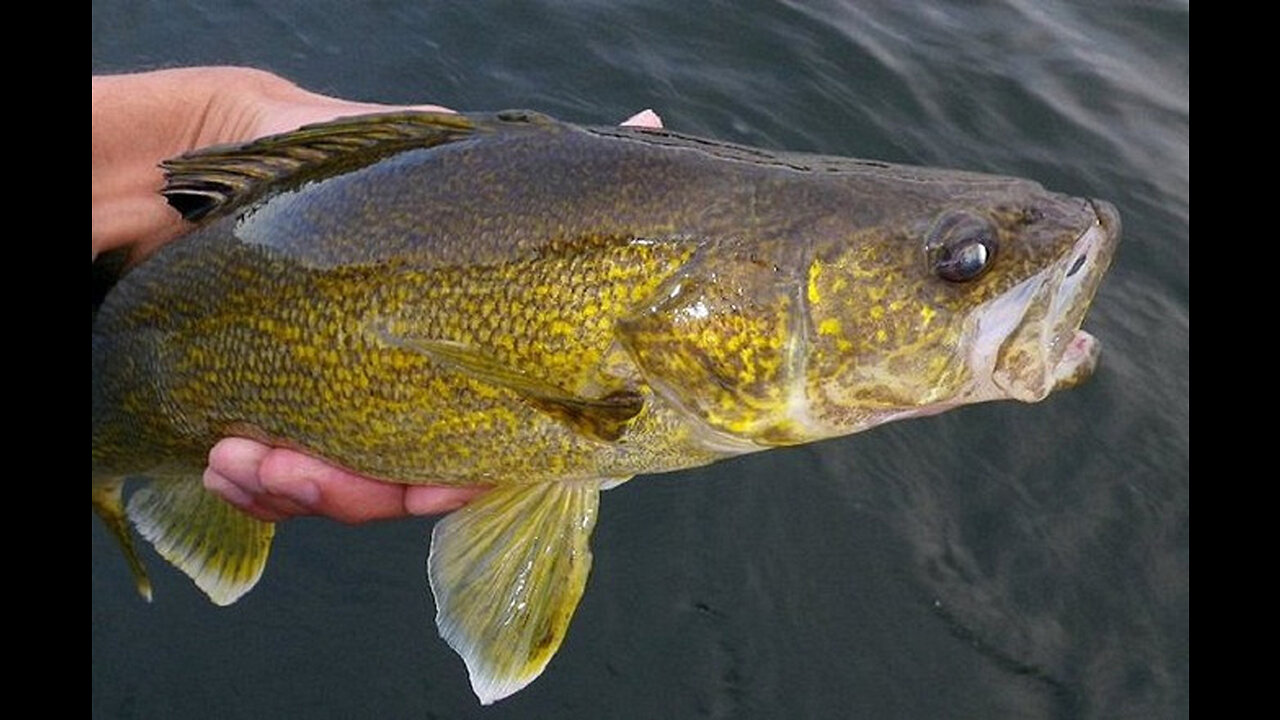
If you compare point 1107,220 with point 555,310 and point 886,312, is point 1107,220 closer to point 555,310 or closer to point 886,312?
point 886,312

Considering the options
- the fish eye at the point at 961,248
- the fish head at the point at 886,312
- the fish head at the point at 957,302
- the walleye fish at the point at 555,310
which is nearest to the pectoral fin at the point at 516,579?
the walleye fish at the point at 555,310

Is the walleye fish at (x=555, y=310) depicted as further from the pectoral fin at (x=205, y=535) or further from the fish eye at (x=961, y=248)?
the pectoral fin at (x=205, y=535)

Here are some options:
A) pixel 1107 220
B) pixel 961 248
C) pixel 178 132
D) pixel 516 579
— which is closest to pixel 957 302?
pixel 961 248

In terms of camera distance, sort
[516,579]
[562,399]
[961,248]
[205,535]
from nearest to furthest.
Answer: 1. [961,248]
2. [562,399]
3. [516,579]
4. [205,535]

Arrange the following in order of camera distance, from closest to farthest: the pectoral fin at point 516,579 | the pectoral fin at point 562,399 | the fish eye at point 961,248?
the fish eye at point 961,248 → the pectoral fin at point 562,399 → the pectoral fin at point 516,579

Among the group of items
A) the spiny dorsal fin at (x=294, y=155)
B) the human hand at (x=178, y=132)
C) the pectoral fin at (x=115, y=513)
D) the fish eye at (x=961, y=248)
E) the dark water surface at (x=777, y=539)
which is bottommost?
the dark water surface at (x=777, y=539)

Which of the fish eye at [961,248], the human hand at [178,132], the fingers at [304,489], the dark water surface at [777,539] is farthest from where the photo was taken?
the dark water surface at [777,539]
